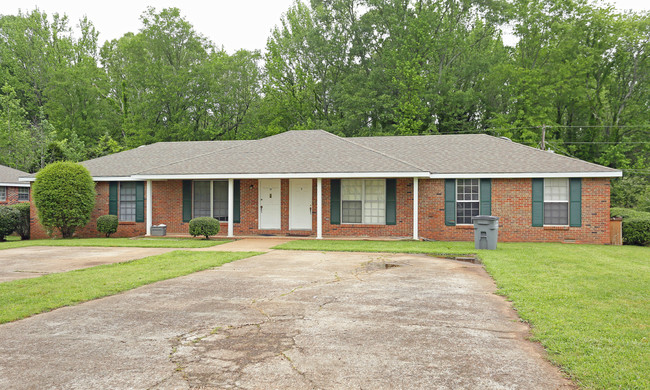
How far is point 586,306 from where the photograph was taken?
6.23m

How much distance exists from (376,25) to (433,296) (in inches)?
1248

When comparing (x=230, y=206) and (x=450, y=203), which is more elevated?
(x=450, y=203)

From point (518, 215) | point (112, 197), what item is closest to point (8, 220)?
point (112, 197)

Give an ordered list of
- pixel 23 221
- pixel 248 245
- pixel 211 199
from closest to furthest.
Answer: pixel 248 245, pixel 211 199, pixel 23 221

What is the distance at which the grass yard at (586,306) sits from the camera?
399 centimetres

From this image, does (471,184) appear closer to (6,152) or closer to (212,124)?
(212,124)

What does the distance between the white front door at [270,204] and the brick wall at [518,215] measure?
5735mm

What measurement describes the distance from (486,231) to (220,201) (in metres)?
10.7

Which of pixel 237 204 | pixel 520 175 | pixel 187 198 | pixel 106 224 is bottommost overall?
pixel 106 224

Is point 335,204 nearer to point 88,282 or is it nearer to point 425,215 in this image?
point 425,215

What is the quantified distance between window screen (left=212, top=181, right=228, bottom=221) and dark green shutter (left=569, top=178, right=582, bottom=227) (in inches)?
525

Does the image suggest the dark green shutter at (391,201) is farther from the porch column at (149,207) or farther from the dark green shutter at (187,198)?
the porch column at (149,207)

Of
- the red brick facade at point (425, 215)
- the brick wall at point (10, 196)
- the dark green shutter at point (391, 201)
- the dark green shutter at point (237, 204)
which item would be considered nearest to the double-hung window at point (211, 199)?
the dark green shutter at point (237, 204)

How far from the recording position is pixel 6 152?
34.4m
